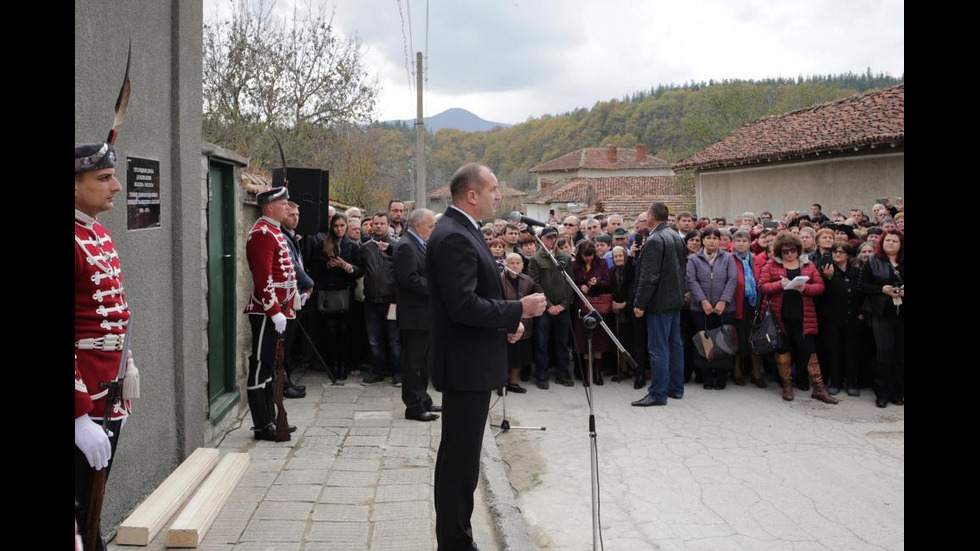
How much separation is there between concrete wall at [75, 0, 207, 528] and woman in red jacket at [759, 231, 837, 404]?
6.16m

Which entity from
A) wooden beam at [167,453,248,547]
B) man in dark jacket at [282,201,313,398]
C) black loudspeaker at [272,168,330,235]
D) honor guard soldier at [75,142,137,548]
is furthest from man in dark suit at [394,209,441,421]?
honor guard soldier at [75,142,137,548]

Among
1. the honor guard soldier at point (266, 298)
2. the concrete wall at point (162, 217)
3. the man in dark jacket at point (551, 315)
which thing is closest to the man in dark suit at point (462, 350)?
the concrete wall at point (162, 217)

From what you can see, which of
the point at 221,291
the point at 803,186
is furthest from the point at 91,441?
the point at 803,186

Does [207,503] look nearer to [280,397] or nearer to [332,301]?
[280,397]

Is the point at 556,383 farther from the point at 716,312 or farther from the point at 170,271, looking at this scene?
the point at 170,271

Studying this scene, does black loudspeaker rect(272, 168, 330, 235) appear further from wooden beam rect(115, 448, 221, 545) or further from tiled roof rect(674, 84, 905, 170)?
tiled roof rect(674, 84, 905, 170)

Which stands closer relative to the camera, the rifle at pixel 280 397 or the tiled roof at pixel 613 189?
the rifle at pixel 280 397

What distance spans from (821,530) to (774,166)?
2031 centimetres

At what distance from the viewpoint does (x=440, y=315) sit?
411 centimetres

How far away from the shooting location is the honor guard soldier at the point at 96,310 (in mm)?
3150

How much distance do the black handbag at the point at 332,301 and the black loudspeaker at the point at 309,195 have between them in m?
0.91

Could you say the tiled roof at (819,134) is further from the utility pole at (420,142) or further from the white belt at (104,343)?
the white belt at (104,343)
